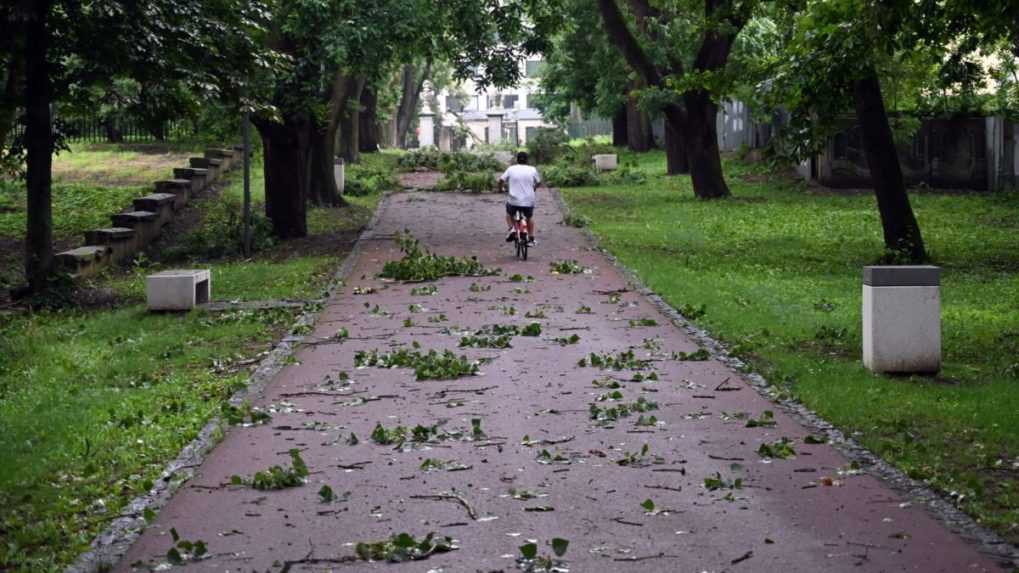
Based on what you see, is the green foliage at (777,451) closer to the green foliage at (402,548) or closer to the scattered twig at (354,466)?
the scattered twig at (354,466)

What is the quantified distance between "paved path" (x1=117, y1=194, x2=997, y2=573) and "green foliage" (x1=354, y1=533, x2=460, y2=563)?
0.09 meters

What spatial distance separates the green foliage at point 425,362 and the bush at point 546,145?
34.6 meters

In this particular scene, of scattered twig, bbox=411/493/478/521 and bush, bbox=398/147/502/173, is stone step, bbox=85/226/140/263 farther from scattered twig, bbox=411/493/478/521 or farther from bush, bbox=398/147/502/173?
bush, bbox=398/147/502/173

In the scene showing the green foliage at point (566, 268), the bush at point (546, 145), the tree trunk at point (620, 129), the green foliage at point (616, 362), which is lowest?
the green foliage at point (616, 362)

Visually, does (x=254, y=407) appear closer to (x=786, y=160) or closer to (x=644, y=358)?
(x=644, y=358)

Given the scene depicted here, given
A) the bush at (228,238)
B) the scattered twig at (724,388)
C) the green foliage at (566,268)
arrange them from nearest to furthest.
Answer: the scattered twig at (724,388), the green foliage at (566,268), the bush at (228,238)

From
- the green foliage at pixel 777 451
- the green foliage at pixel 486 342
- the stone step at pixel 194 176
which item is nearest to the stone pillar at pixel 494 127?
the stone step at pixel 194 176

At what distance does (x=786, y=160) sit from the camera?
21219 mm

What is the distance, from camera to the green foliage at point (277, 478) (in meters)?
8.37

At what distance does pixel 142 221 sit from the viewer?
2503 cm

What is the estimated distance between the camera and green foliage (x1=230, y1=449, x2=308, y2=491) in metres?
8.37

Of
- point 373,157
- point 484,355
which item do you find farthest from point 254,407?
point 373,157

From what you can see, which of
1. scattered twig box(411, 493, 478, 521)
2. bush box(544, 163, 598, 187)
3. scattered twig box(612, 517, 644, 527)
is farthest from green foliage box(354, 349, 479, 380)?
bush box(544, 163, 598, 187)

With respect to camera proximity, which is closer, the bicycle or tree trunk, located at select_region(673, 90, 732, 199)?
the bicycle
